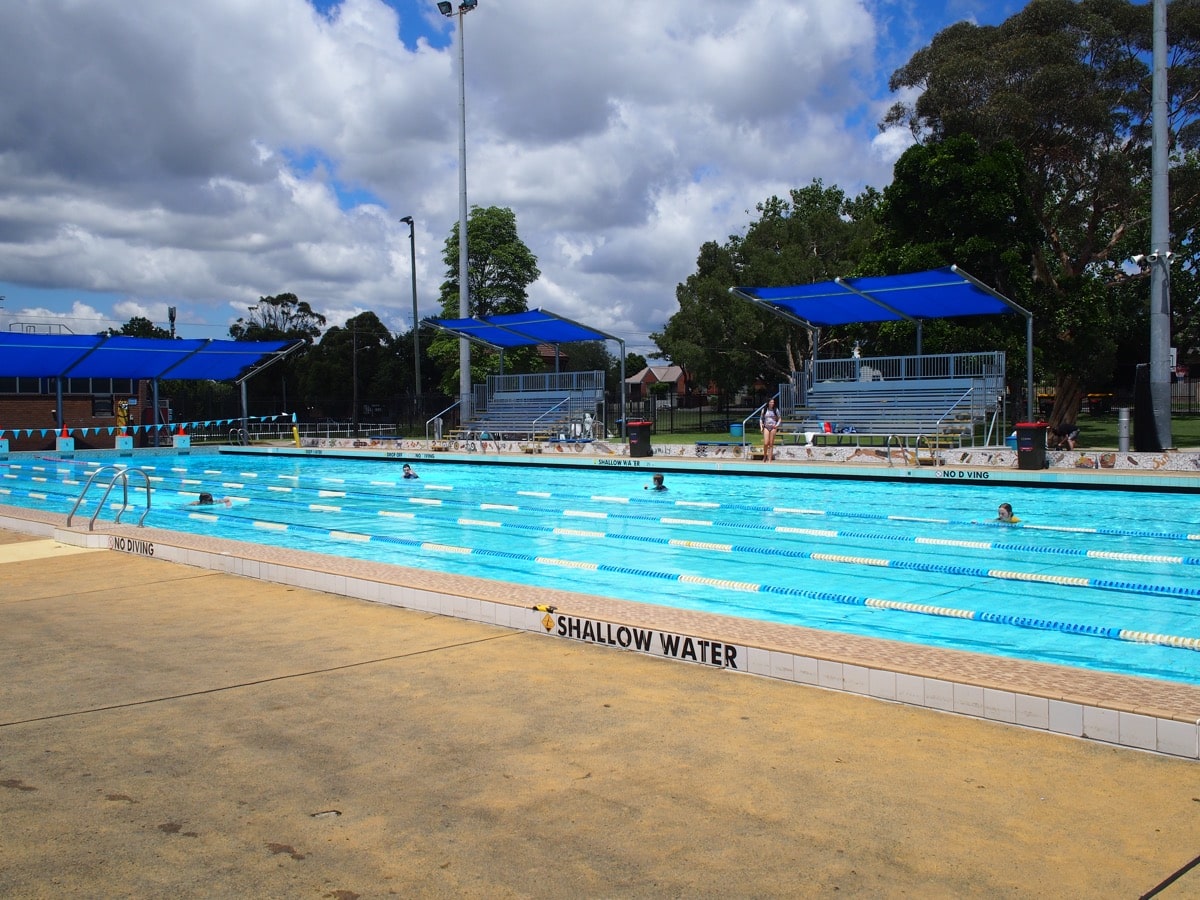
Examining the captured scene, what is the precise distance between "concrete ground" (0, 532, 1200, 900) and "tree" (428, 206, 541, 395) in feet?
122

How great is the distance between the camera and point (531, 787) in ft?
11.1

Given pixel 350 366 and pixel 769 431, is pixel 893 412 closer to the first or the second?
pixel 769 431

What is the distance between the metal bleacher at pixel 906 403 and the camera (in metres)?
20.4

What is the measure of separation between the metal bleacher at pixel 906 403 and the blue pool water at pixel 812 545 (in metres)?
4.00

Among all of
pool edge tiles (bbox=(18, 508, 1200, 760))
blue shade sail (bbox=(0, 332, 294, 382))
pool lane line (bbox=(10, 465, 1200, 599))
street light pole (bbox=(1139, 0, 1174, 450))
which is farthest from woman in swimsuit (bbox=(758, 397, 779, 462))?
blue shade sail (bbox=(0, 332, 294, 382))

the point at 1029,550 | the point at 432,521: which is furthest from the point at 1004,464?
the point at 432,521

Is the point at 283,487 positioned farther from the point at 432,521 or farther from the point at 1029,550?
the point at 1029,550

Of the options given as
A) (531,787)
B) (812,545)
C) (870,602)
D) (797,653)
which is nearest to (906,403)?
(812,545)

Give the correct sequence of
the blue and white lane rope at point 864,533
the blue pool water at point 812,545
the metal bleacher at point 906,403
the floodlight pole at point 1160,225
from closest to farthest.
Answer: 1. the blue pool water at point 812,545
2. the blue and white lane rope at point 864,533
3. the floodlight pole at point 1160,225
4. the metal bleacher at point 906,403

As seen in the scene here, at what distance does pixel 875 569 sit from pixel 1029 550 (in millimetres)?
2080

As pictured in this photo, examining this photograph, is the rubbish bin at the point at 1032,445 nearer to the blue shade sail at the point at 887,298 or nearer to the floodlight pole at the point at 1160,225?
the floodlight pole at the point at 1160,225

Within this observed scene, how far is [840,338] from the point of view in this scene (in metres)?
36.3

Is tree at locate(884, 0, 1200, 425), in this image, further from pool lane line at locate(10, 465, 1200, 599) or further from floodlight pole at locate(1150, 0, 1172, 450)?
pool lane line at locate(10, 465, 1200, 599)

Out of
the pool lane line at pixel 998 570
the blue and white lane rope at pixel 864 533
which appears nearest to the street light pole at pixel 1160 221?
the blue and white lane rope at pixel 864 533
